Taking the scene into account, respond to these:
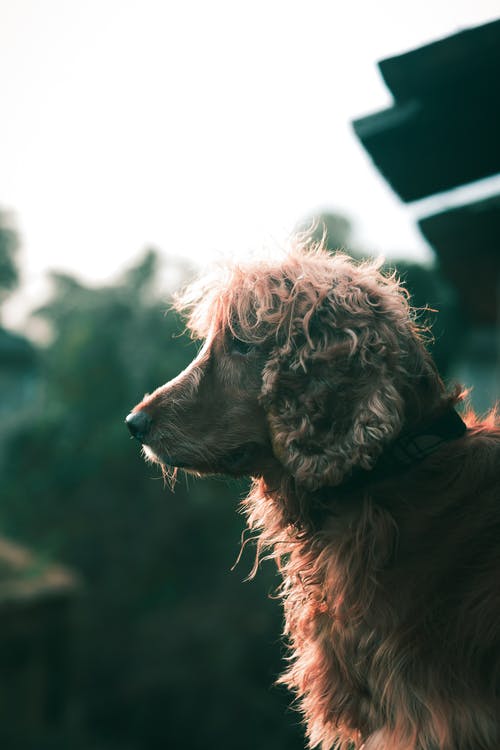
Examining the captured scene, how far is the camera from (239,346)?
2.03 m

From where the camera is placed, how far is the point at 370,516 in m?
1.82

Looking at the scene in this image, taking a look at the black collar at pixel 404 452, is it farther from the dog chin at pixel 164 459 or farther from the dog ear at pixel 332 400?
the dog chin at pixel 164 459

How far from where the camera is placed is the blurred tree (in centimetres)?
2041

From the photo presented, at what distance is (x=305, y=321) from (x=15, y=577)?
1322 cm

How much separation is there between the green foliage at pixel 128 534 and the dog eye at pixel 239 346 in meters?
15.9

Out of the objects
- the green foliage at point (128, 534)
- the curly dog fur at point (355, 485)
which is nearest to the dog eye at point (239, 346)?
the curly dog fur at point (355, 485)

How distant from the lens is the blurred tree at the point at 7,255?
66.9ft

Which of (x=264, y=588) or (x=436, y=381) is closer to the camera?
(x=436, y=381)

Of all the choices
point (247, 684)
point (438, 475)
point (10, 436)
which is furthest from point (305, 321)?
point (10, 436)

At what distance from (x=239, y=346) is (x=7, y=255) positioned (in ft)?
66.1

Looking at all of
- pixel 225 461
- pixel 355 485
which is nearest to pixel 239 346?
pixel 225 461

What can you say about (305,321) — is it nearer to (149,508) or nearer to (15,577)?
(15,577)

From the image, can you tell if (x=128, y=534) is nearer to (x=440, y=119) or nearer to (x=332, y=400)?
(x=440, y=119)

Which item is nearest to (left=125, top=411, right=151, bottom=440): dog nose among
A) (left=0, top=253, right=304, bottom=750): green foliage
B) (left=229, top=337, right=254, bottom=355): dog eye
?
(left=229, top=337, right=254, bottom=355): dog eye
